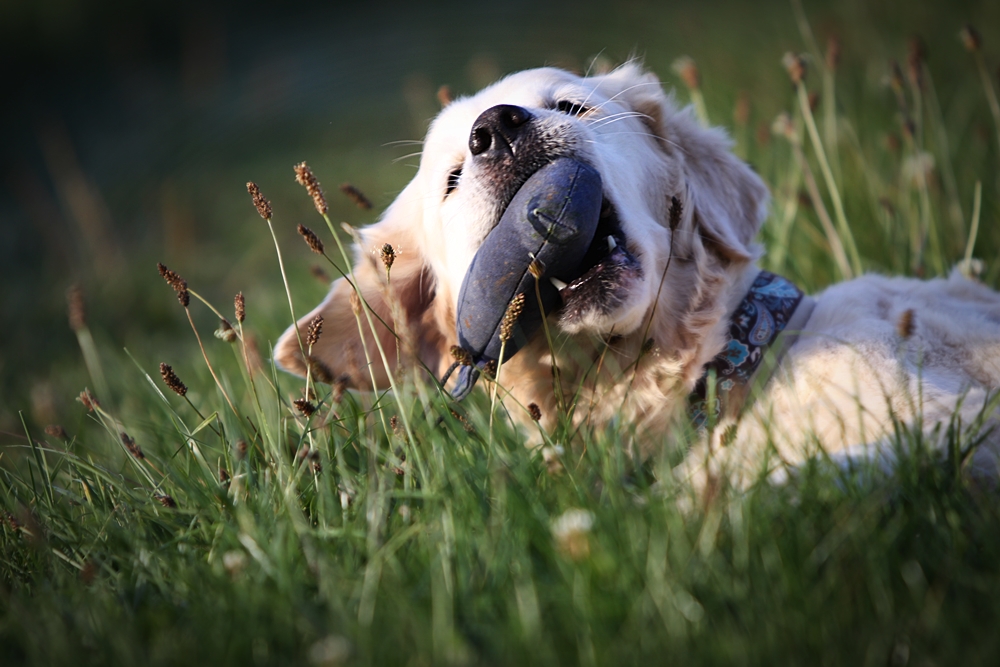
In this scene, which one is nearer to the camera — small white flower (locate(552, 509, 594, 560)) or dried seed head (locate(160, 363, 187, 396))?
small white flower (locate(552, 509, 594, 560))

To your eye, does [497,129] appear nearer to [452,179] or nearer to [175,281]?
[452,179]

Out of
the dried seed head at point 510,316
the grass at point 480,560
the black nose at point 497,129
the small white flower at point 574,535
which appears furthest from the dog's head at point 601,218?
the small white flower at point 574,535

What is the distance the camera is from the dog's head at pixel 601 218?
218 centimetres

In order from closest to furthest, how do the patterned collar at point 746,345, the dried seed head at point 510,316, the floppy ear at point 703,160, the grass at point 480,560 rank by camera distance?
the grass at point 480,560, the dried seed head at point 510,316, the patterned collar at point 746,345, the floppy ear at point 703,160

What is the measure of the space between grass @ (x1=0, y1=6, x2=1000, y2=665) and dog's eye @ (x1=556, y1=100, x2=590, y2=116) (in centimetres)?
105

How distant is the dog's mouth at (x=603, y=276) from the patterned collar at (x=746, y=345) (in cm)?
36

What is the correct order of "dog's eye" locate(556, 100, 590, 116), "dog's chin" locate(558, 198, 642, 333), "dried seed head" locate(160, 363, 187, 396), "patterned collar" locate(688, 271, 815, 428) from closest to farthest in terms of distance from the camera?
1. "dried seed head" locate(160, 363, 187, 396)
2. "dog's chin" locate(558, 198, 642, 333)
3. "patterned collar" locate(688, 271, 815, 428)
4. "dog's eye" locate(556, 100, 590, 116)

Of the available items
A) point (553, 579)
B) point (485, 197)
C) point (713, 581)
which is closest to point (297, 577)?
point (553, 579)

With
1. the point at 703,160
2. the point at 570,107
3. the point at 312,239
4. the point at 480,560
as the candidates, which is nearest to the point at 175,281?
the point at 312,239

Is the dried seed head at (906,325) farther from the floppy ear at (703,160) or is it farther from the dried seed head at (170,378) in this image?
the dried seed head at (170,378)

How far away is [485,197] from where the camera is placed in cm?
219

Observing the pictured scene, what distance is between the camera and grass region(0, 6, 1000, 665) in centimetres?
130

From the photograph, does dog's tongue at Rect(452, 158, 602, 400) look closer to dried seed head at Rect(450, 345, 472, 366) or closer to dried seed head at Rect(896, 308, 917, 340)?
dried seed head at Rect(450, 345, 472, 366)

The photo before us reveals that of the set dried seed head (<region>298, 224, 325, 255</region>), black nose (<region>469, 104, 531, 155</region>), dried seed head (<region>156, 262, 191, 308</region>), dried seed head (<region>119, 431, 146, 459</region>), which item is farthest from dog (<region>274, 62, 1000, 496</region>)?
dried seed head (<region>119, 431, 146, 459</region>)
